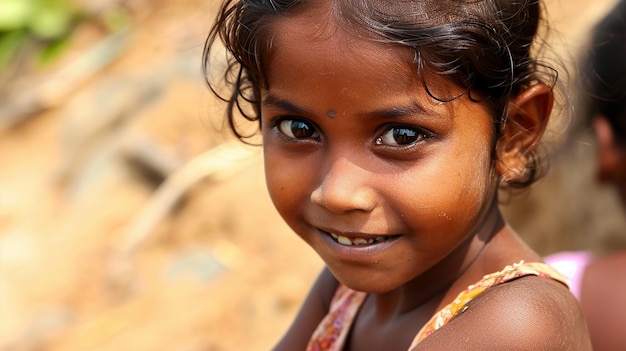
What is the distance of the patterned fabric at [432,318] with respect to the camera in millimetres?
1618

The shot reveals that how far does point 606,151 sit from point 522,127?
963 millimetres

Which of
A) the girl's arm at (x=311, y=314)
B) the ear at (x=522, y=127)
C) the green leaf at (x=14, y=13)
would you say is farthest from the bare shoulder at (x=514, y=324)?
the green leaf at (x=14, y=13)

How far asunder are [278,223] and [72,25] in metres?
4.04

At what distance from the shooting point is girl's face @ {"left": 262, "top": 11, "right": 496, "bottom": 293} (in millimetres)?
1494

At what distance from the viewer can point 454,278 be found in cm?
177

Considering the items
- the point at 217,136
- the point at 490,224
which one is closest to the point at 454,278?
the point at 490,224

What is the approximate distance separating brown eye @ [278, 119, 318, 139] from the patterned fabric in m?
0.40

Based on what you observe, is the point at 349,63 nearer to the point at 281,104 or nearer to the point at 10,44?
the point at 281,104

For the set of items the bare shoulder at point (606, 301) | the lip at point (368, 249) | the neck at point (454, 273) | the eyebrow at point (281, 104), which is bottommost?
the bare shoulder at point (606, 301)

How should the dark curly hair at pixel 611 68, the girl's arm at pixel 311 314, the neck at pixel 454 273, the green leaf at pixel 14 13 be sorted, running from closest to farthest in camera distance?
the neck at pixel 454 273 < the girl's arm at pixel 311 314 < the dark curly hair at pixel 611 68 < the green leaf at pixel 14 13

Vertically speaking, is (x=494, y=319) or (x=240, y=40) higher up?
(x=240, y=40)

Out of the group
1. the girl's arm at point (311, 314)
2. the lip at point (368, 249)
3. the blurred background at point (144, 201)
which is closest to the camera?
the lip at point (368, 249)

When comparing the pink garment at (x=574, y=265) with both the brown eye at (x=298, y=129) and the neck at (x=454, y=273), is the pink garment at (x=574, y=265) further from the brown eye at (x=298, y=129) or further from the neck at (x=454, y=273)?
the brown eye at (x=298, y=129)

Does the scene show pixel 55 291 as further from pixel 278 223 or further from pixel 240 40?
pixel 240 40
